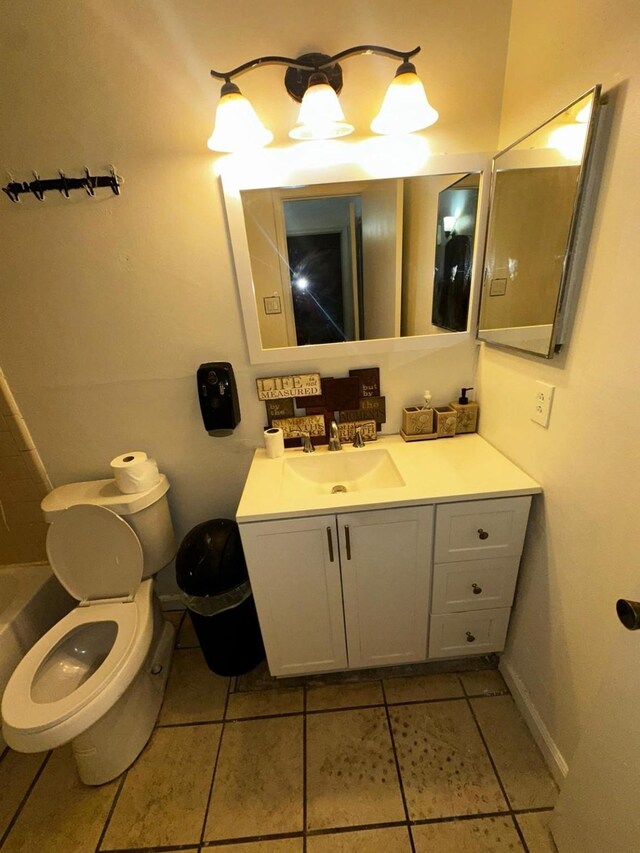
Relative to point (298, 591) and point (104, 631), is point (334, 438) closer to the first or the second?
point (298, 591)

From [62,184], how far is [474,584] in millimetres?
1958

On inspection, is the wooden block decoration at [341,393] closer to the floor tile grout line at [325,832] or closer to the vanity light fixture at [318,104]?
the vanity light fixture at [318,104]

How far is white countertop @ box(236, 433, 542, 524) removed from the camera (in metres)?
1.09

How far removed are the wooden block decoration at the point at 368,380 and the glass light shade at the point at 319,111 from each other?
0.78 metres

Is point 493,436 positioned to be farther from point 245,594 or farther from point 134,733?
point 134,733

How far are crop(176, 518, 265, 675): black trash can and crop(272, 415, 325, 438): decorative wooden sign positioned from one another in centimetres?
44

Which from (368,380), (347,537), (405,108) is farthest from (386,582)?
(405,108)

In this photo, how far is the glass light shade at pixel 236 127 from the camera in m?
1.00

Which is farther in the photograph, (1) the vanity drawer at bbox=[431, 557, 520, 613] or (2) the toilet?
(1) the vanity drawer at bbox=[431, 557, 520, 613]

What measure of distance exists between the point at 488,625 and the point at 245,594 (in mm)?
932

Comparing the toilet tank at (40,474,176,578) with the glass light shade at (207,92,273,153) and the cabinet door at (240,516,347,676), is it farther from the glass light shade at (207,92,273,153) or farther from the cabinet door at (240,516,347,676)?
the glass light shade at (207,92,273,153)

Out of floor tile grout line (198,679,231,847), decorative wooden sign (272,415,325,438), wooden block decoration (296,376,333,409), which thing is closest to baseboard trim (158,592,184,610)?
floor tile grout line (198,679,231,847)

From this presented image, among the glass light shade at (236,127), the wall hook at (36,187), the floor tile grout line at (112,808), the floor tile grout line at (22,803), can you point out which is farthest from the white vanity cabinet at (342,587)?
the wall hook at (36,187)

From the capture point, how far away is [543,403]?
1.04 metres
